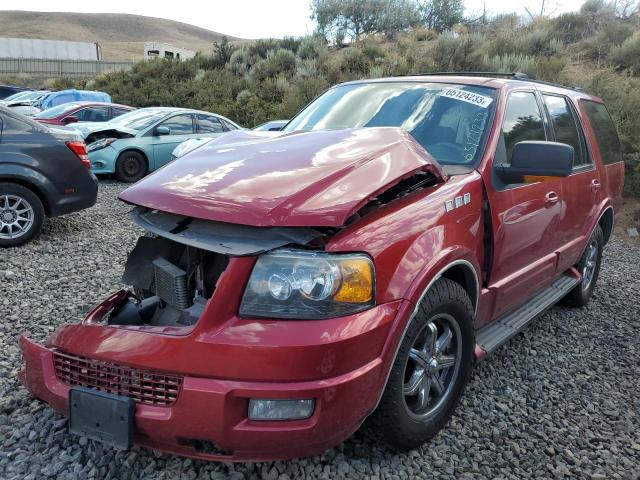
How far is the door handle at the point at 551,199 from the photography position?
343cm

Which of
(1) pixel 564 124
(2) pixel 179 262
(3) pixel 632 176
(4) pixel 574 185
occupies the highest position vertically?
(1) pixel 564 124

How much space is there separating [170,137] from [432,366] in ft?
30.1

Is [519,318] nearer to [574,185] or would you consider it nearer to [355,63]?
[574,185]

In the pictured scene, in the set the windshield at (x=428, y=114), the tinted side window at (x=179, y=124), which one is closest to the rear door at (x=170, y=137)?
the tinted side window at (x=179, y=124)

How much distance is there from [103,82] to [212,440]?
2830 cm

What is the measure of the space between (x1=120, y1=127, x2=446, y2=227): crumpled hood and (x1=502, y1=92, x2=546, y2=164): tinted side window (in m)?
0.86

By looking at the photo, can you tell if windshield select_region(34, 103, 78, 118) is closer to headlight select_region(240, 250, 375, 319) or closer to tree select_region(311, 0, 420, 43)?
headlight select_region(240, 250, 375, 319)

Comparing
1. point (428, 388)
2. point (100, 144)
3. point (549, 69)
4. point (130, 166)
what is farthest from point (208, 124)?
point (549, 69)

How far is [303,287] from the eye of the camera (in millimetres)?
1967

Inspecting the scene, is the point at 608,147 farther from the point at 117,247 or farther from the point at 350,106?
the point at 117,247

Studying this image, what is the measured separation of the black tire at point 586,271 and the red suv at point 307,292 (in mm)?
1639

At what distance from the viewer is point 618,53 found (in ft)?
52.2

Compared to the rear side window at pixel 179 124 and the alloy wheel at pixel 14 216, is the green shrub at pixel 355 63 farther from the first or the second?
the alloy wheel at pixel 14 216

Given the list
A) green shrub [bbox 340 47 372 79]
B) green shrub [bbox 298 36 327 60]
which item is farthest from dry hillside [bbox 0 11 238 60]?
green shrub [bbox 340 47 372 79]
